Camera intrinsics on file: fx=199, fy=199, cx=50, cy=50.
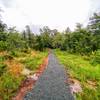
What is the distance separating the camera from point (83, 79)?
1756 centimetres

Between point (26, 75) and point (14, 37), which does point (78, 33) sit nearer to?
point (14, 37)

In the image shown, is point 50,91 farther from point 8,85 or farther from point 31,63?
point 31,63

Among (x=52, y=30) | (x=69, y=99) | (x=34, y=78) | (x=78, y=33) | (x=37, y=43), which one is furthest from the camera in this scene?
(x=52, y=30)

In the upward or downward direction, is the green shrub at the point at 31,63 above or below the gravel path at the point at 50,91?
above

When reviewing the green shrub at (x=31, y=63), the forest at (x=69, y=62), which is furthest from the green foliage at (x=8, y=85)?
the green shrub at (x=31, y=63)

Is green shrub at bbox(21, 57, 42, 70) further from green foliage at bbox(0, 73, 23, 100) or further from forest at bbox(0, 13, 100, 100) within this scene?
green foliage at bbox(0, 73, 23, 100)

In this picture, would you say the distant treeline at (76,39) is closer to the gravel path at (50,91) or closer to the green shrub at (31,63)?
the green shrub at (31,63)

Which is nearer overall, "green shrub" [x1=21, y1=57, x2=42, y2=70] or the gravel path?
the gravel path

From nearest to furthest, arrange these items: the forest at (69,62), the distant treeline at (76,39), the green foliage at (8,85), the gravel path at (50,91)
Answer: the gravel path at (50,91) → the green foliage at (8,85) → the forest at (69,62) → the distant treeline at (76,39)

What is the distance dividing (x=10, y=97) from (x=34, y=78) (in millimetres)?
4622

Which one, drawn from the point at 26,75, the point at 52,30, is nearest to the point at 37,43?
the point at 52,30

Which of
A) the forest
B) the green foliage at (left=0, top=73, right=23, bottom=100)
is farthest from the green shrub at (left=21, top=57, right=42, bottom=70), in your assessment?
the green foliage at (left=0, top=73, right=23, bottom=100)

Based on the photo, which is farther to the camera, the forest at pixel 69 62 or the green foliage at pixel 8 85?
the forest at pixel 69 62

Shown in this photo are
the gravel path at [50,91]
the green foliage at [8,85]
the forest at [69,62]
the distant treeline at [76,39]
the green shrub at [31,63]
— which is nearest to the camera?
the gravel path at [50,91]
